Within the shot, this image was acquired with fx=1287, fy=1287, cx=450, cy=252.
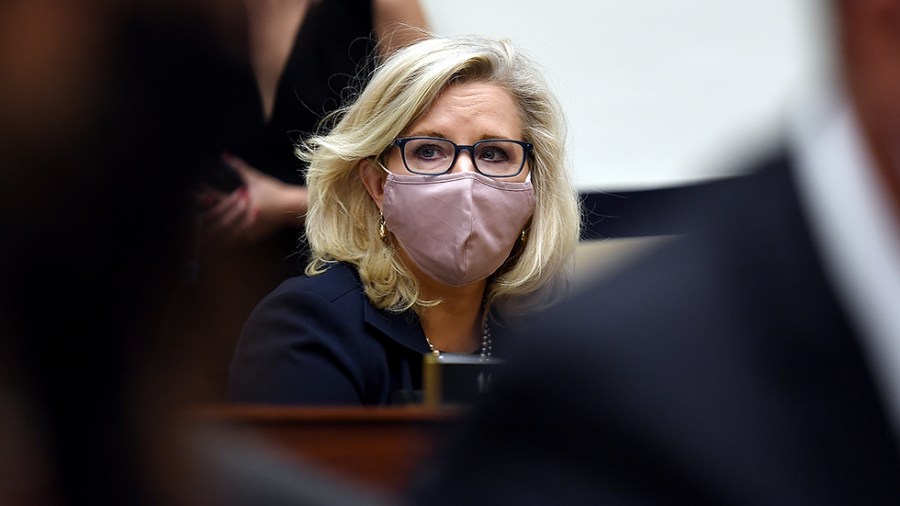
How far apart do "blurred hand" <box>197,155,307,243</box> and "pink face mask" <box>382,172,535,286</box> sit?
0.89 feet

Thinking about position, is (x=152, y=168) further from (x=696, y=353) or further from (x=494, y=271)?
(x=494, y=271)

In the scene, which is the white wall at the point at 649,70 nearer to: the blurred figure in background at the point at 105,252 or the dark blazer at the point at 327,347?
the dark blazer at the point at 327,347

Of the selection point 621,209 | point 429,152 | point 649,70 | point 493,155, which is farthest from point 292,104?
point 649,70

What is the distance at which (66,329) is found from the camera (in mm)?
852

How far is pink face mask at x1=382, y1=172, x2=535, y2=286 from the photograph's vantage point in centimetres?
289

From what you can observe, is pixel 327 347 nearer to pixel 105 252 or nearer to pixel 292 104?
pixel 292 104

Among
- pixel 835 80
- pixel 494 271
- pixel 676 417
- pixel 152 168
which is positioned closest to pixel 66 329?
pixel 152 168

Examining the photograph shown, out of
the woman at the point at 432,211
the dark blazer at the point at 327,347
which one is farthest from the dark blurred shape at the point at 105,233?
the woman at the point at 432,211

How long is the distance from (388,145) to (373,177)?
0.10 m

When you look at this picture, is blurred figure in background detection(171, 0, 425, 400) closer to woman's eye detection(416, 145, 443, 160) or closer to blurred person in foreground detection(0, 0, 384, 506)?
woman's eye detection(416, 145, 443, 160)

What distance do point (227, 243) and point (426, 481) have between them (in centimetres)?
160

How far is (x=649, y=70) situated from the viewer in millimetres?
3918

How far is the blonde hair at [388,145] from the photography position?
9.50ft

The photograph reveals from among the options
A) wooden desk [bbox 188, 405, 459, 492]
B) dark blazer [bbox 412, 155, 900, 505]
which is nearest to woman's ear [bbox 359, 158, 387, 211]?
wooden desk [bbox 188, 405, 459, 492]
